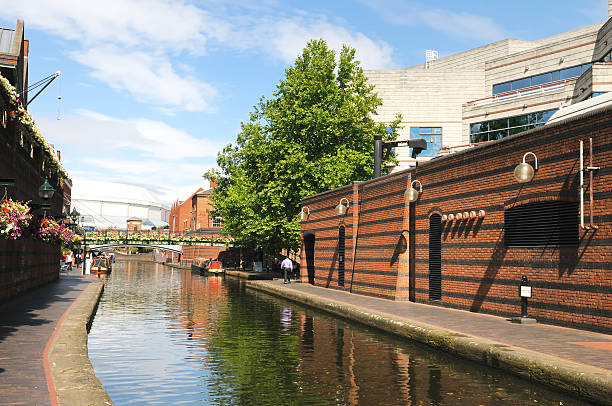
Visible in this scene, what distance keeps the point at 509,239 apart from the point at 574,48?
32.0 meters

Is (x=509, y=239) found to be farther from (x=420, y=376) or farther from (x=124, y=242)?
(x=124, y=242)

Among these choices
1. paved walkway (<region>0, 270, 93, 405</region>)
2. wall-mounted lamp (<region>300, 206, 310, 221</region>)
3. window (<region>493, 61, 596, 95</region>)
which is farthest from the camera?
window (<region>493, 61, 596, 95</region>)

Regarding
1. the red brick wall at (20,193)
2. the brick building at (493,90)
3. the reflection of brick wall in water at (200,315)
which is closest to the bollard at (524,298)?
the reflection of brick wall in water at (200,315)

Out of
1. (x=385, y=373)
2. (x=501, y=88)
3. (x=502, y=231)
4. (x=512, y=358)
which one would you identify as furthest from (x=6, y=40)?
(x=501, y=88)

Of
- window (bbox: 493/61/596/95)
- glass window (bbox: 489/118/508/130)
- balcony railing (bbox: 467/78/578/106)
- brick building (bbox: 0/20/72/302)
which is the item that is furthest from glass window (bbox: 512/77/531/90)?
brick building (bbox: 0/20/72/302)

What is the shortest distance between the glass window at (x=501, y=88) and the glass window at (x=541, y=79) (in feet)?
8.70

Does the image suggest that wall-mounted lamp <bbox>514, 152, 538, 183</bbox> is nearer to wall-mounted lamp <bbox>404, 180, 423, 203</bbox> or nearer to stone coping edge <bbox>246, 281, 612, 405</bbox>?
stone coping edge <bbox>246, 281, 612, 405</bbox>

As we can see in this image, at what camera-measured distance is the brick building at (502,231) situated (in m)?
13.8

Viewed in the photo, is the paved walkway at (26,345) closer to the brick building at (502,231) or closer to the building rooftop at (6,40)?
the brick building at (502,231)

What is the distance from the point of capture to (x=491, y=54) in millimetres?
57125

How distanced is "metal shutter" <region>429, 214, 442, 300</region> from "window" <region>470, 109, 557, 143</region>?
22.3m

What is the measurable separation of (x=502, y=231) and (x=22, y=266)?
16.6m

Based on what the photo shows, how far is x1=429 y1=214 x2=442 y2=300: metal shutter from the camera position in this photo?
2086 cm

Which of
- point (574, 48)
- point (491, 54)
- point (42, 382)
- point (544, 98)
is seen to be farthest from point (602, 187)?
point (491, 54)
